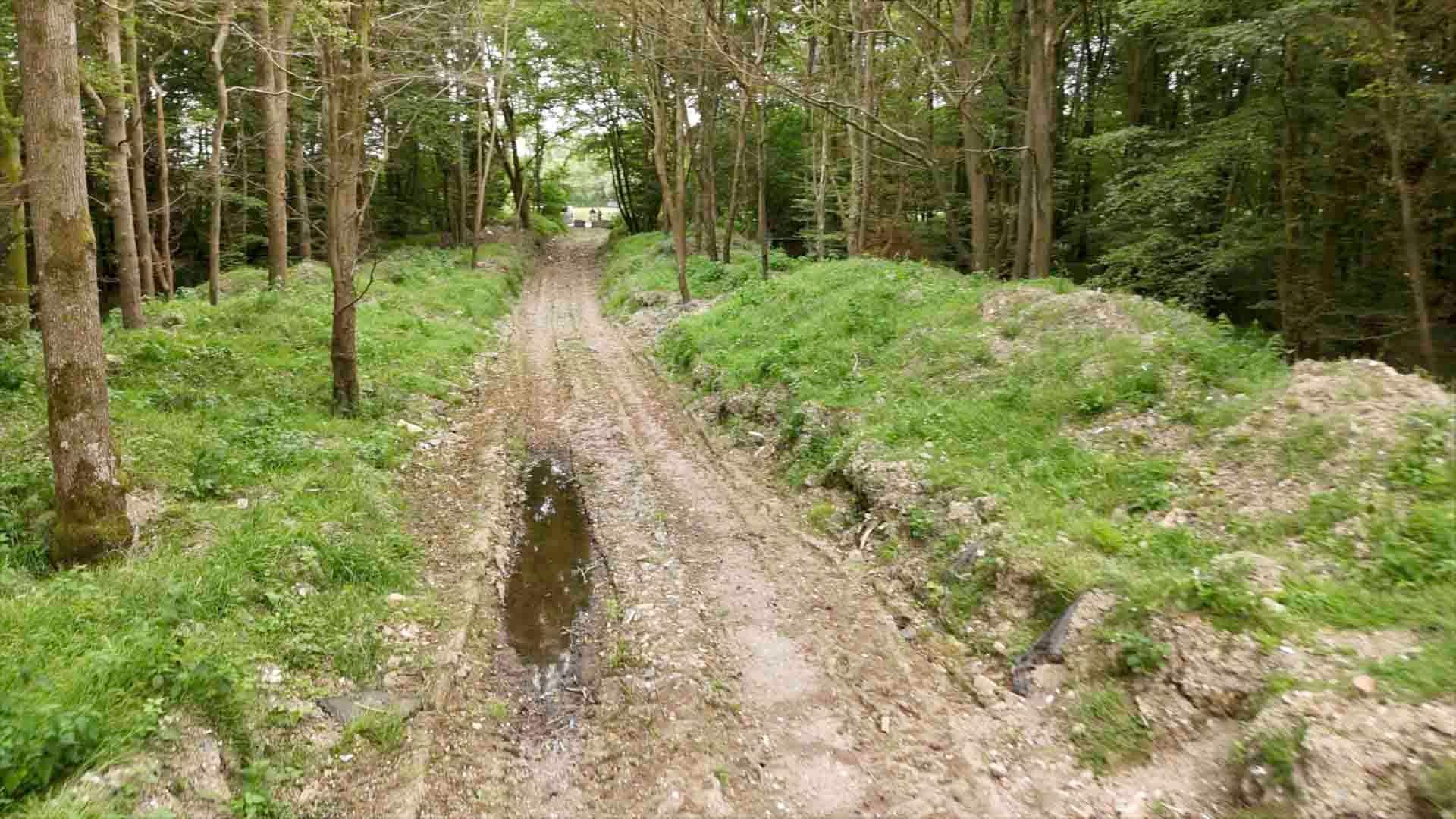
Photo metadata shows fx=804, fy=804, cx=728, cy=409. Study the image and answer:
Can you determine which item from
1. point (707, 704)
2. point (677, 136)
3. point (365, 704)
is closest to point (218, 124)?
point (677, 136)

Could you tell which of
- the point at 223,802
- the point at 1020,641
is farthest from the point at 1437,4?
the point at 223,802

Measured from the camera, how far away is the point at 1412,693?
4.26 m

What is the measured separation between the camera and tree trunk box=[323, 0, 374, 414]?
10.8 metres

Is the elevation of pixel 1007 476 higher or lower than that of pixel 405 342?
lower

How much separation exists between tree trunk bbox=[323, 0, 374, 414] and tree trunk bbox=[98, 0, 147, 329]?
11.5 ft

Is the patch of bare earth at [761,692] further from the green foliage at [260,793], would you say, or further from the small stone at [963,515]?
the green foliage at [260,793]

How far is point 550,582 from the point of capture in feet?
26.4

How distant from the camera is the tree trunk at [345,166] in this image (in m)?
10.8

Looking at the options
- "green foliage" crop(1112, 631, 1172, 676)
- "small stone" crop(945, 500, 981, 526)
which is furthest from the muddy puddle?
"green foliage" crop(1112, 631, 1172, 676)

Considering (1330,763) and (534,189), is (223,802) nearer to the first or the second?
(1330,763)

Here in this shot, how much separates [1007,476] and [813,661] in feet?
10.6

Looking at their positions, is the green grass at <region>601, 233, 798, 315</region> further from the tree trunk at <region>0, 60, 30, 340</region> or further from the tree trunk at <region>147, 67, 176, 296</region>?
the tree trunk at <region>0, 60, 30, 340</region>

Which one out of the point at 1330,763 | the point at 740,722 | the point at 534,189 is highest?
the point at 534,189

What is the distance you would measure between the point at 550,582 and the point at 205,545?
2.96 metres
